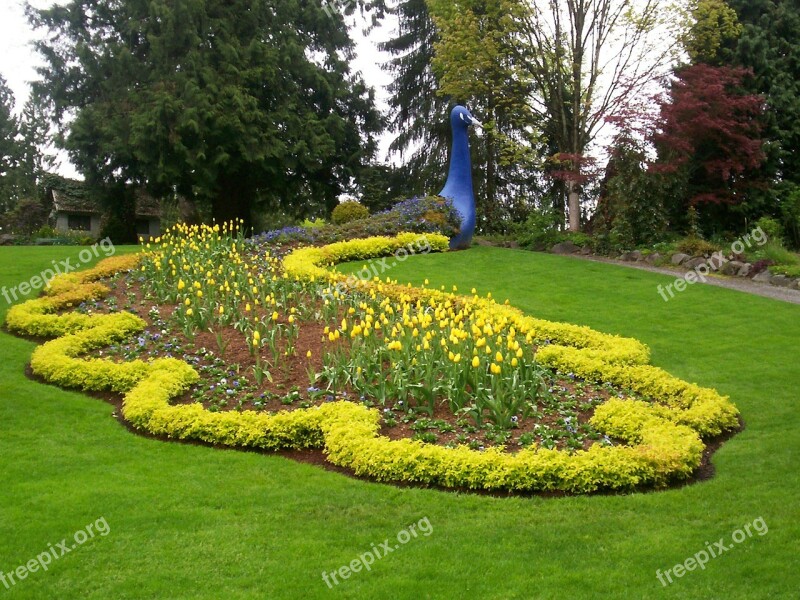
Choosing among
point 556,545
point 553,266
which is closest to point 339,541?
point 556,545

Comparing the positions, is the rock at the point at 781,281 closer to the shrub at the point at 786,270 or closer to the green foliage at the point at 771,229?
the shrub at the point at 786,270

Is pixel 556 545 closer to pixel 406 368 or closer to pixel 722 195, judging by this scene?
pixel 406 368

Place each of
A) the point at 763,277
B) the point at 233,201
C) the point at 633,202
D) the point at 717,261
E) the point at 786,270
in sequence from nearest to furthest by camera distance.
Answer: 1. the point at 786,270
2. the point at 763,277
3. the point at 717,261
4. the point at 633,202
5. the point at 233,201

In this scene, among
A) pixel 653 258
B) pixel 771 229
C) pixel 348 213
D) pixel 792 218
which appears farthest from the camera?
pixel 348 213

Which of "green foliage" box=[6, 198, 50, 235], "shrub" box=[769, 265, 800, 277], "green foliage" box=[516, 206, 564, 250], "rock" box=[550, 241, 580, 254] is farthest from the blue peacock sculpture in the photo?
"green foliage" box=[6, 198, 50, 235]

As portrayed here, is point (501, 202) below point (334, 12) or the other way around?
below

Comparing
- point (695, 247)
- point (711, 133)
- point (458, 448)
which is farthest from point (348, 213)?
point (458, 448)

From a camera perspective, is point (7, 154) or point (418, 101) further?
point (7, 154)

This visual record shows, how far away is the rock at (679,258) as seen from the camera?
50.7 ft

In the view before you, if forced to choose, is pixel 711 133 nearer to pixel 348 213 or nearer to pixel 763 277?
pixel 763 277

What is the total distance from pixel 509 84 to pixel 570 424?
17.6 meters

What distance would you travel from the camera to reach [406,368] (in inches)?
291

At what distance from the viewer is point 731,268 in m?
14.6

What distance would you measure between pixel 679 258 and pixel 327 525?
12.4 meters
